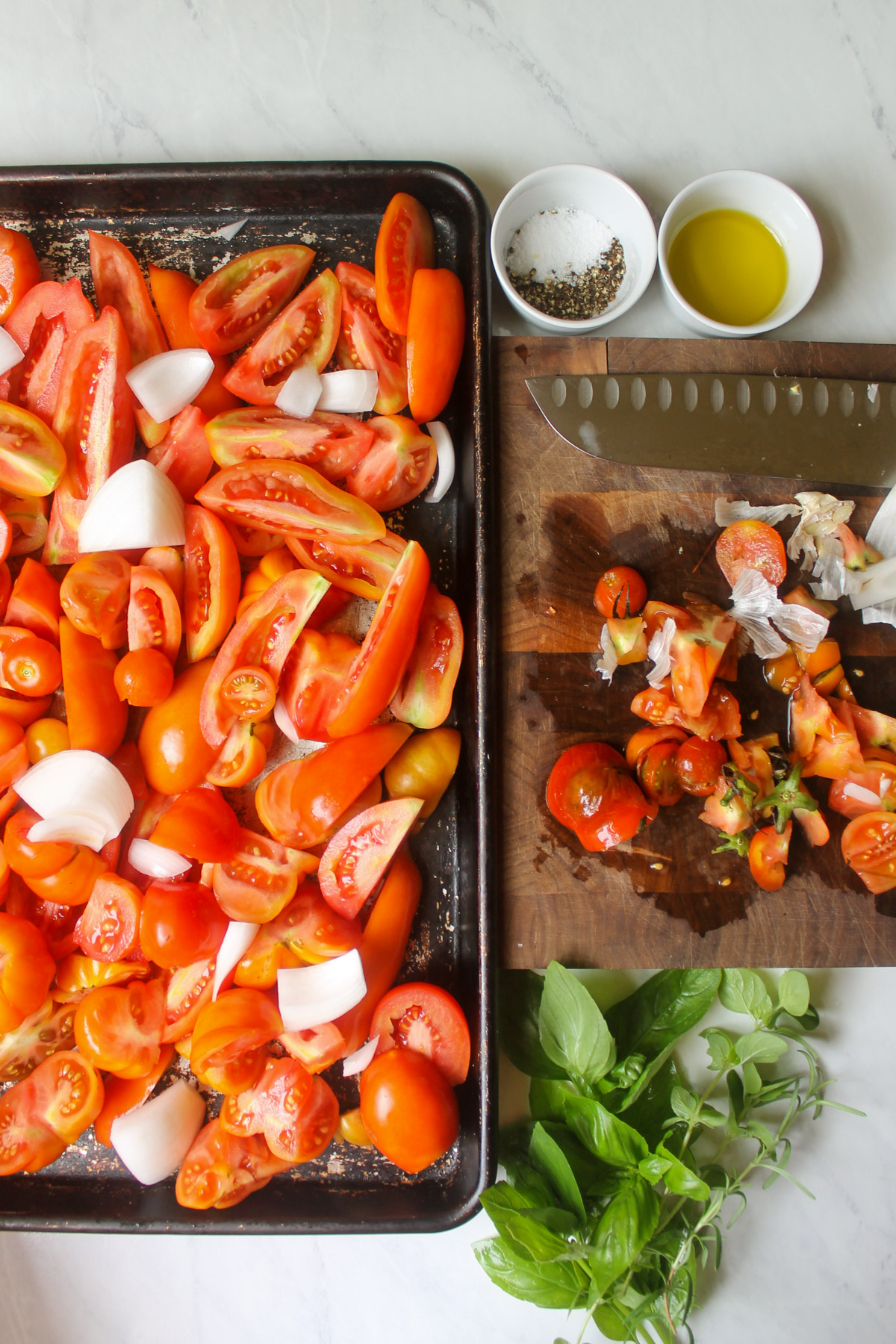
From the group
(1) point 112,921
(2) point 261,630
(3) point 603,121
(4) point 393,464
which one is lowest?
(1) point 112,921

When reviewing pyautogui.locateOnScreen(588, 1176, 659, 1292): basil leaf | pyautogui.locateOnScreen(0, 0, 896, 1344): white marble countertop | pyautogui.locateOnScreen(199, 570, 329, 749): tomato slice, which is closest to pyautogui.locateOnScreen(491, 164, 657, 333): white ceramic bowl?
pyautogui.locateOnScreen(0, 0, 896, 1344): white marble countertop

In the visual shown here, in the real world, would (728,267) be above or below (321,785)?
above

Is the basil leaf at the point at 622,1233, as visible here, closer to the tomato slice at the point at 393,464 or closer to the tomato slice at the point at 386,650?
the tomato slice at the point at 386,650

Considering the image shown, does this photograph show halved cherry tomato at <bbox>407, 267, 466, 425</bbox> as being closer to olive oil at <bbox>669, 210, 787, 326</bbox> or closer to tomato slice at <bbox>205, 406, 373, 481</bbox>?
tomato slice at <bbox>205, 406, 373, 481</bbox>

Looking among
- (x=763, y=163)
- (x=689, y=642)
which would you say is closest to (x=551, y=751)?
(x=689, y=642)

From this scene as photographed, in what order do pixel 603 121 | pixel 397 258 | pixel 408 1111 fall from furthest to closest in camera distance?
pixel 603 121
pixel 397 258
pixel 408 1111

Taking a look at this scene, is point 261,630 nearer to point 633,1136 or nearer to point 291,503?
point 291,503

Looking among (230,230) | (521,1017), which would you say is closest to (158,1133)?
(521,1017)

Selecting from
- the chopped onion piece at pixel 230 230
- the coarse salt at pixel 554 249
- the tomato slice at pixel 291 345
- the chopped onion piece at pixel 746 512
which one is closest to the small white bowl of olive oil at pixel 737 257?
the coarse salt at pixel 554 249
